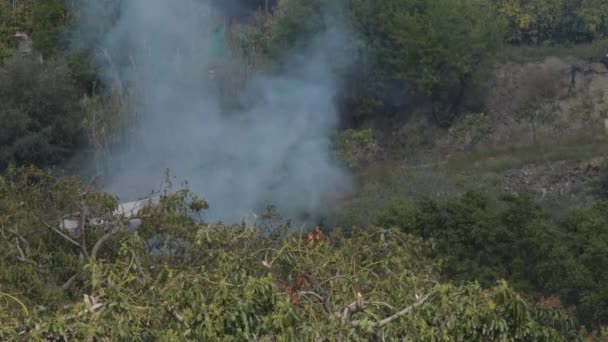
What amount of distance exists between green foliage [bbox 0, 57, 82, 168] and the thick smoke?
1331 mm

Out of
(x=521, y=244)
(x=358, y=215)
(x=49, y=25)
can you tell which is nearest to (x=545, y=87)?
(x=358, y=215)

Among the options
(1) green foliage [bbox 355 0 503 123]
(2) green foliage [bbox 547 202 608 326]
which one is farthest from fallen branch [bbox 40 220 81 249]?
(1) green foliage [bbox 355 0 503 123]

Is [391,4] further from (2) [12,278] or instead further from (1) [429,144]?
(2) [12,278]

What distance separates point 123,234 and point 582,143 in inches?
591

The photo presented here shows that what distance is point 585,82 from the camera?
30.1 meters

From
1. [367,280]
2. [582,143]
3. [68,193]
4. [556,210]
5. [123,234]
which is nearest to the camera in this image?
[367,280]

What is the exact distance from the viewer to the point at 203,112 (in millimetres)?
28156

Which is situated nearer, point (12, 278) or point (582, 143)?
point (12, 278)

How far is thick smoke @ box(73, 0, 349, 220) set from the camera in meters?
26.0

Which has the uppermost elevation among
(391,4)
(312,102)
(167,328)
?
(391,4)

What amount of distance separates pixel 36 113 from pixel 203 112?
3.76 metres

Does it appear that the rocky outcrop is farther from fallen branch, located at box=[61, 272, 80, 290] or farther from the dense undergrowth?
fallen branch, located at box=[61, 272, 80, 290]

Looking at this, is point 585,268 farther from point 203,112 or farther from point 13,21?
point 13,21

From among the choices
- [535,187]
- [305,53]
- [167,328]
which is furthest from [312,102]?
[167,328]
